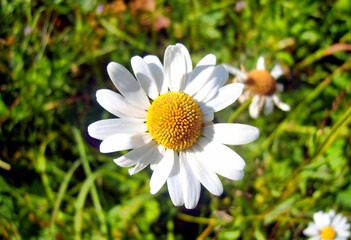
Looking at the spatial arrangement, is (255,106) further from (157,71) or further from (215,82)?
(157,71)

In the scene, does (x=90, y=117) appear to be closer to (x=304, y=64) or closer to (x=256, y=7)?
(x=256, y=7)

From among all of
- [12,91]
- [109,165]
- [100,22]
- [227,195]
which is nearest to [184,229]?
[227,195]

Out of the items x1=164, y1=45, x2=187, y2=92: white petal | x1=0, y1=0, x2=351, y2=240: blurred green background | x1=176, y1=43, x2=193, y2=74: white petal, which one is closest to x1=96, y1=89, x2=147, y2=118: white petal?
x1=164, y1=45, x2=187, y2=92: white petal

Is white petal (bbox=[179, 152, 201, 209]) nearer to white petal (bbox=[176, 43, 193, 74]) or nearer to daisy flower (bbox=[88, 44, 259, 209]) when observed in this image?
daisy flower (bbox=[88, 44, 259, 209])

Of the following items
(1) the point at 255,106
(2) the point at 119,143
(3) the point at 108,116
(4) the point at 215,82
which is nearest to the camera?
(2) the point at 119,143

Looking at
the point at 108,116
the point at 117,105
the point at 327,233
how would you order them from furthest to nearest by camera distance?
the point at 108,116 → the point at 327,233 → the point at 117,105

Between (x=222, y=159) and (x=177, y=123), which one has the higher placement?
(x=177, y=123)

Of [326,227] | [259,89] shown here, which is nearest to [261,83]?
[259,89]
